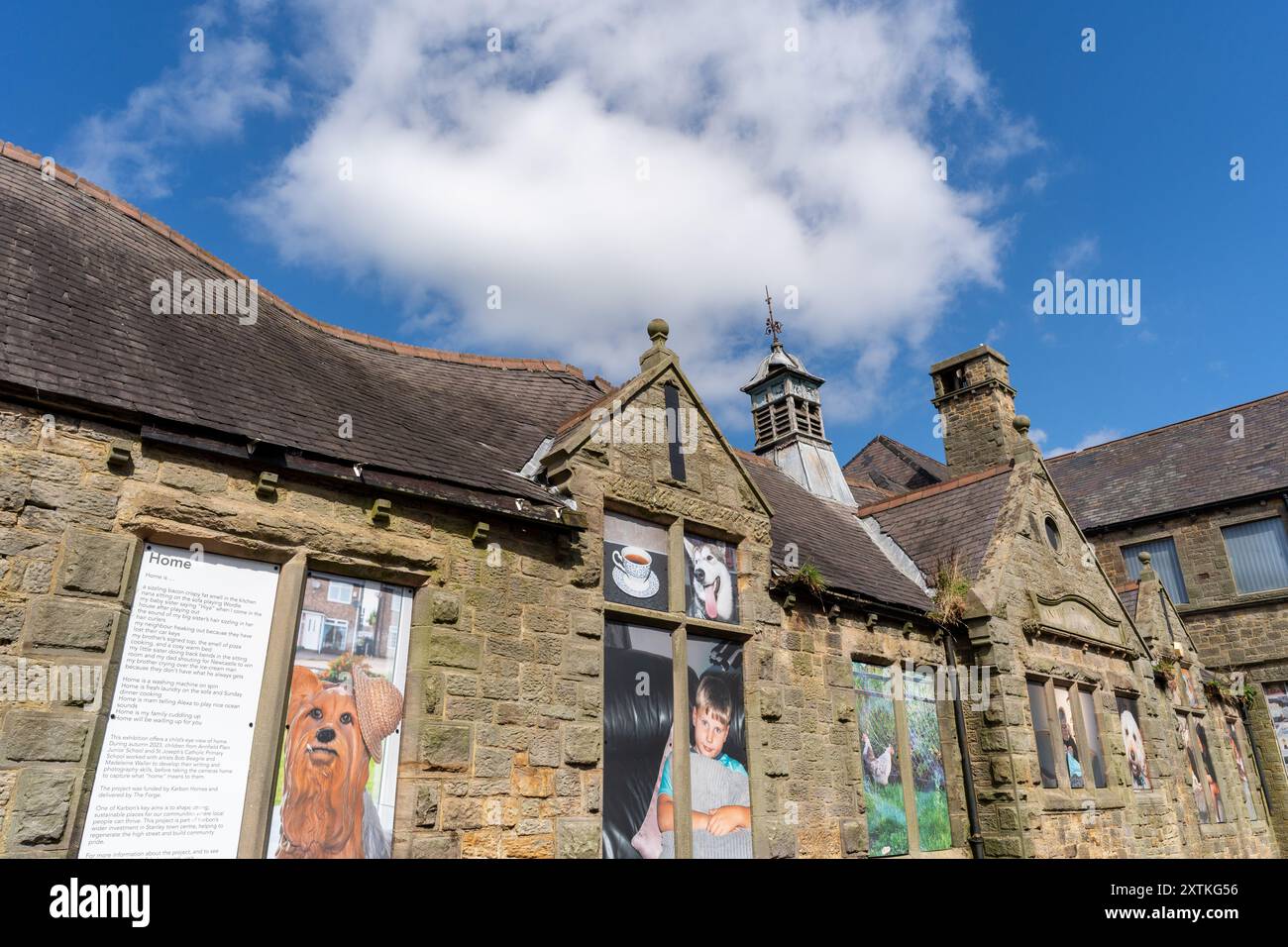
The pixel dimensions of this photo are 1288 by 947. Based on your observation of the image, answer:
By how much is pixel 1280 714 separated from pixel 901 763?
15.5 m

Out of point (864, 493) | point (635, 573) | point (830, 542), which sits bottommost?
point (635, 573)

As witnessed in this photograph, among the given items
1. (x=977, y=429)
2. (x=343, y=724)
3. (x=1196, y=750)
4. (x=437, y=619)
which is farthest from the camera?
(x=977, y=429)

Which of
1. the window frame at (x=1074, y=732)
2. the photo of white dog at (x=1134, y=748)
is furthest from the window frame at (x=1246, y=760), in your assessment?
the window frame at (x=1074, y=732)

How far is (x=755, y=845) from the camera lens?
8594 mm

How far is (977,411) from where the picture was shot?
19.8m

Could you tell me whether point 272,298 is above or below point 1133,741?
above

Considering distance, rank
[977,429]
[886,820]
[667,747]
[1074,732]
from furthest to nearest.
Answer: [977,429], [1074,732], [886,820], [667,747]

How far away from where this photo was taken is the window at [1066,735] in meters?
12.6

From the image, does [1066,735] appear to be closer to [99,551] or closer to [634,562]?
[634,562]

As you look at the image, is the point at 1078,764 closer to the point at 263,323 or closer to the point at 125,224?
the point at 263,323

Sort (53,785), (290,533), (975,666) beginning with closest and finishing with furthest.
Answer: (53,785) < (290,533) < (975,666)

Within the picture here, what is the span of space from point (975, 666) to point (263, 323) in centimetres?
1078

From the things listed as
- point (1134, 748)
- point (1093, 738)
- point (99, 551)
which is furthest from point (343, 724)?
point (1134, 748)
